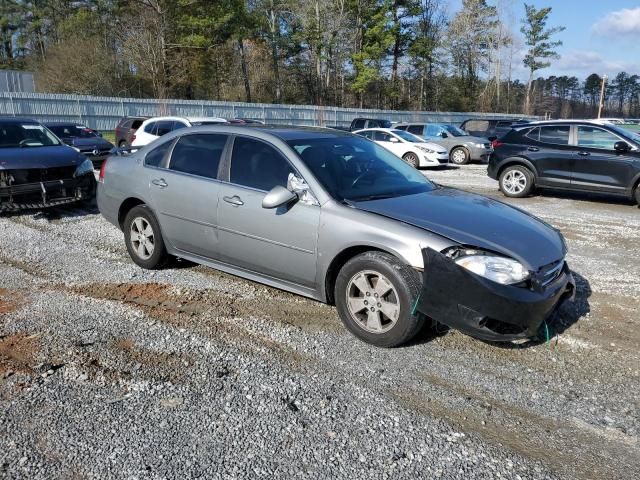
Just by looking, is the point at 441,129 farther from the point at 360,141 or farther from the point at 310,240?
the point at 310,240

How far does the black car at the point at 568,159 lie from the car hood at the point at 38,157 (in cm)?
864

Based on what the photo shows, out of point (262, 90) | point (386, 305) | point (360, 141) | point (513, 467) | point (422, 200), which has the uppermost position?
point (262, 90)

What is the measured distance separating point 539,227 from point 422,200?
3.20ft

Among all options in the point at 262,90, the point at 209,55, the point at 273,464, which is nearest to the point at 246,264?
the point at 273,464

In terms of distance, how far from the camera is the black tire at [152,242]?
220 inches

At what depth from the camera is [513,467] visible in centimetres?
273

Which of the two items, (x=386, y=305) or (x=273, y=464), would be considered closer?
(x=273, y=464)

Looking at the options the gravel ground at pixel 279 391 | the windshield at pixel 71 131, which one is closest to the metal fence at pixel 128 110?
the windshield at pixel 71 131

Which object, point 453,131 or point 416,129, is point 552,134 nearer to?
point 453,131

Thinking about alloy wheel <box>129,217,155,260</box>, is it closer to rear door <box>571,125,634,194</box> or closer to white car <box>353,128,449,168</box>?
rear door <box>571,125,634,194</box>

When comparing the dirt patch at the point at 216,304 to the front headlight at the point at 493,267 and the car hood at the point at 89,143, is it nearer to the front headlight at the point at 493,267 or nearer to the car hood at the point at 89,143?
the front headlight at the point at 493,267

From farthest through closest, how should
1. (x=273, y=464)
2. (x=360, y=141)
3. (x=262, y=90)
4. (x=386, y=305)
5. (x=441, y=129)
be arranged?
1. (x=262, y=90)
2. (x=441, y=129)
3. (x=360, y=141)
4. (x=386, y=305)
5. (x=273, y=464)

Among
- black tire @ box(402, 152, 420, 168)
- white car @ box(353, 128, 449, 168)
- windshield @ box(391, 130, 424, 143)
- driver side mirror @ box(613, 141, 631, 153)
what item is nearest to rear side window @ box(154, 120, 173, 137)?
white car @ box(353, 128, 449, 168)

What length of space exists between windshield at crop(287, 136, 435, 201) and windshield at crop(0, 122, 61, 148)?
6151mm
